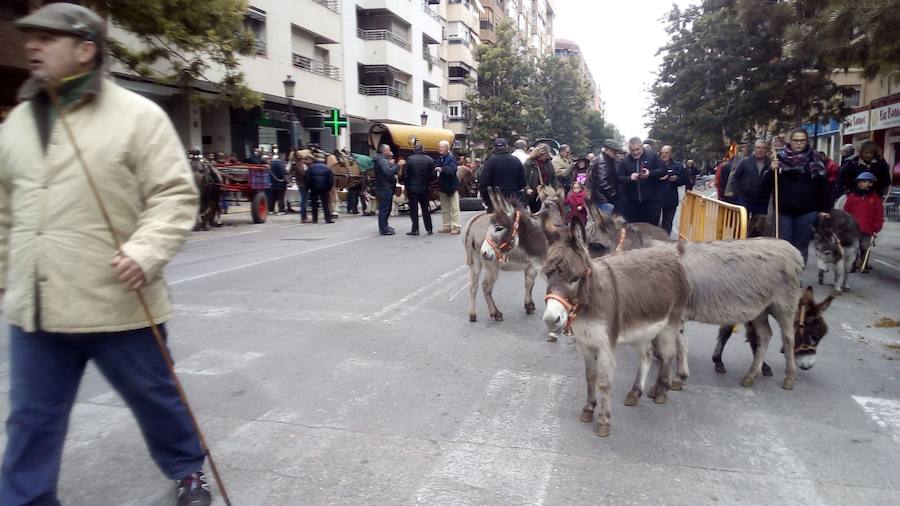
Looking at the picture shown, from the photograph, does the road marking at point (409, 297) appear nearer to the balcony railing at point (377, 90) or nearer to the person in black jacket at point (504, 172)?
the person in black jacket at point (504, 172)

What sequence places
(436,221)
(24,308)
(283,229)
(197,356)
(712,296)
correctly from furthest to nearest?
(436,221) < (283,229) < (197,356) < (712,296) < (24,308)

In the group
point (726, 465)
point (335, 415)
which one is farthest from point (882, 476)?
point (335, 415)

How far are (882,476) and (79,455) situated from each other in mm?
4566

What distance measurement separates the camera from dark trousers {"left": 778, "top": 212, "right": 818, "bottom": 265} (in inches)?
314

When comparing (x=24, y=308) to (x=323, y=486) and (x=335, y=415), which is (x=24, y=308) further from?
(x=335, y=415)

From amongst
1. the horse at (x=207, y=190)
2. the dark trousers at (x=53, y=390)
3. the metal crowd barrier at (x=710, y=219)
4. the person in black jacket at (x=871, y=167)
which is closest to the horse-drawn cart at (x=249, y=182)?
the horse at (x=207, y=190)

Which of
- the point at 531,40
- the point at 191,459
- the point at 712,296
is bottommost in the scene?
the point at 191,459

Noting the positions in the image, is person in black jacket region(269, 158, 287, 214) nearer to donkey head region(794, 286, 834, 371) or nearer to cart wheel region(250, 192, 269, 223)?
cart wheel region(250, 192, 269, 223)

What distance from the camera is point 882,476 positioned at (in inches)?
143

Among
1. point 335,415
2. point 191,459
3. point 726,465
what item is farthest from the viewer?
point 335,415

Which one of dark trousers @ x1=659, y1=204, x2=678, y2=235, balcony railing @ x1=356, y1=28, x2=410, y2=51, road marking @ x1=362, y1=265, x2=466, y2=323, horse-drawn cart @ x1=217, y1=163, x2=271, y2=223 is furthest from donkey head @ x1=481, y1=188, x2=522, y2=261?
balcony railing @ x1=356, y1=28, x2=410, y2=51

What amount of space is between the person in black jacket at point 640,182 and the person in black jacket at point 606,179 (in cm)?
11

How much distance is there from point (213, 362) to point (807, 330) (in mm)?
4984

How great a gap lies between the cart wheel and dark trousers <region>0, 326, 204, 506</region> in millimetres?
16398
